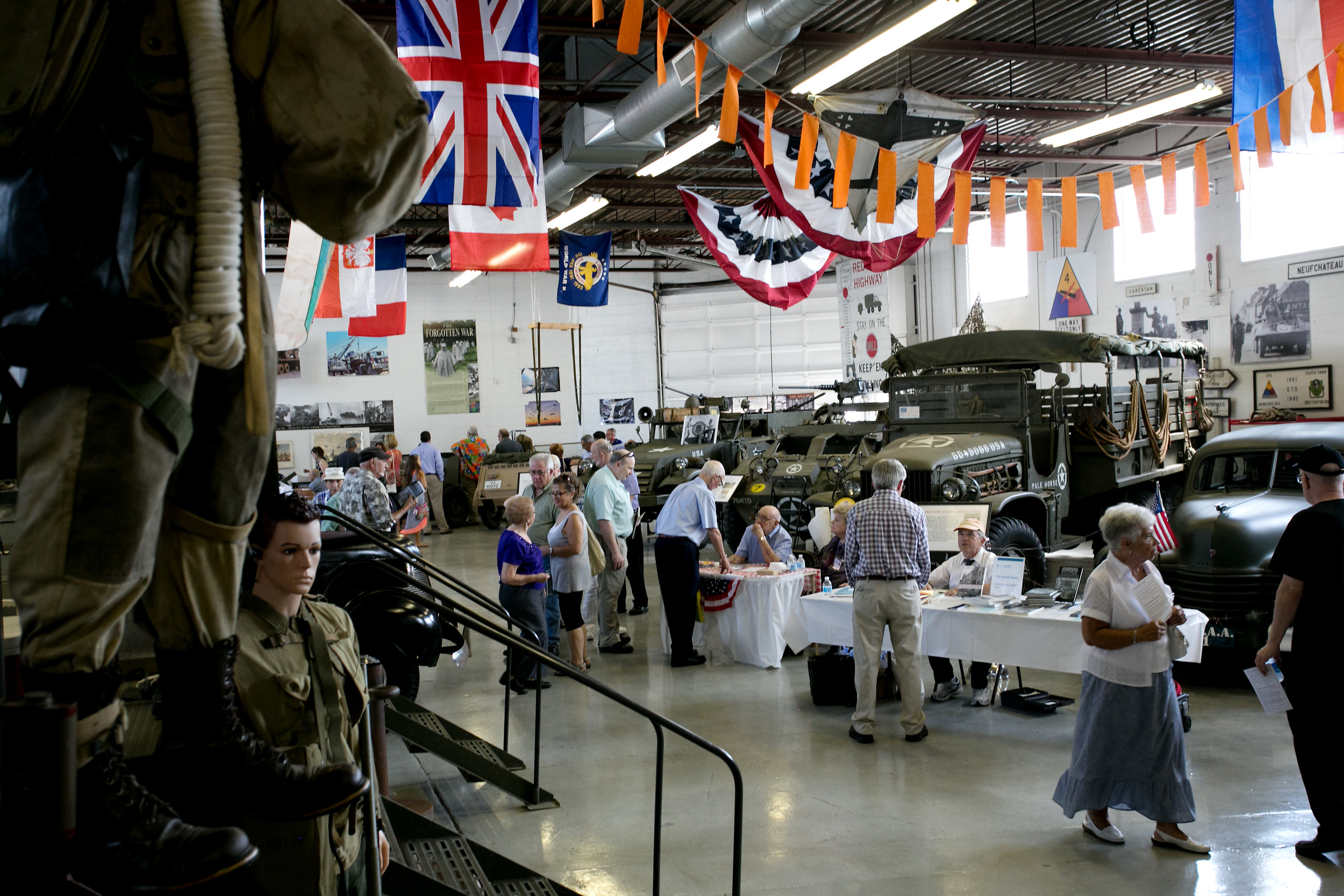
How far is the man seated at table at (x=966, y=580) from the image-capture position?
649cm

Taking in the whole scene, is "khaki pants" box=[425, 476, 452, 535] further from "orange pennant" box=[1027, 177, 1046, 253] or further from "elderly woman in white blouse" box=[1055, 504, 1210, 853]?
"elderly woman in white blouse" box=[1055, 504, 1210, 853]

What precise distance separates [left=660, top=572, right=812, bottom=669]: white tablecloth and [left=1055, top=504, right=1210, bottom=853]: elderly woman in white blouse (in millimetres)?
2984

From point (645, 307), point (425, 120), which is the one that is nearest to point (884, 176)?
point (425, 120)

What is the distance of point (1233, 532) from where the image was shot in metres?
6.16

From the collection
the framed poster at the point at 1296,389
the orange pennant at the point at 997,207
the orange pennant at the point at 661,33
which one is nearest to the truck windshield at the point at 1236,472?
the orange pennant at the point at 997,207

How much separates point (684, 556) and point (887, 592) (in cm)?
217

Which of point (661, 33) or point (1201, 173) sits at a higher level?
point (661, 33)

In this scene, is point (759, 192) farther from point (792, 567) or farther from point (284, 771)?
point (284, 771)

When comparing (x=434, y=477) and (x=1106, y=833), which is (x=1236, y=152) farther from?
(x=434, y=477)

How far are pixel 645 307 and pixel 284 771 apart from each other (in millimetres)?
24265

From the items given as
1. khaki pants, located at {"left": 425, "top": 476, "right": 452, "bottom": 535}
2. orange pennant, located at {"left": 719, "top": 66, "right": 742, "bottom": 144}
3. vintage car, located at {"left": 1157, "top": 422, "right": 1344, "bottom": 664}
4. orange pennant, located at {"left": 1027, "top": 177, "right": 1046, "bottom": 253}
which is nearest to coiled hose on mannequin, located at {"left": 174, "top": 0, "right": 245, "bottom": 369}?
orange pennant, located at {"left": 719, "top": 66, "right": 742, "bottom": 144}

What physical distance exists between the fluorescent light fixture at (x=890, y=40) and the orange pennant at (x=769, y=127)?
1.93 feet

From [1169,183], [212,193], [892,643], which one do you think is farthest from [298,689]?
[1169,183]

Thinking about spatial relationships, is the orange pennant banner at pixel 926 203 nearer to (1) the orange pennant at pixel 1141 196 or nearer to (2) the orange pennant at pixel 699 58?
(1) the orange pennant at pixel 1141 196
